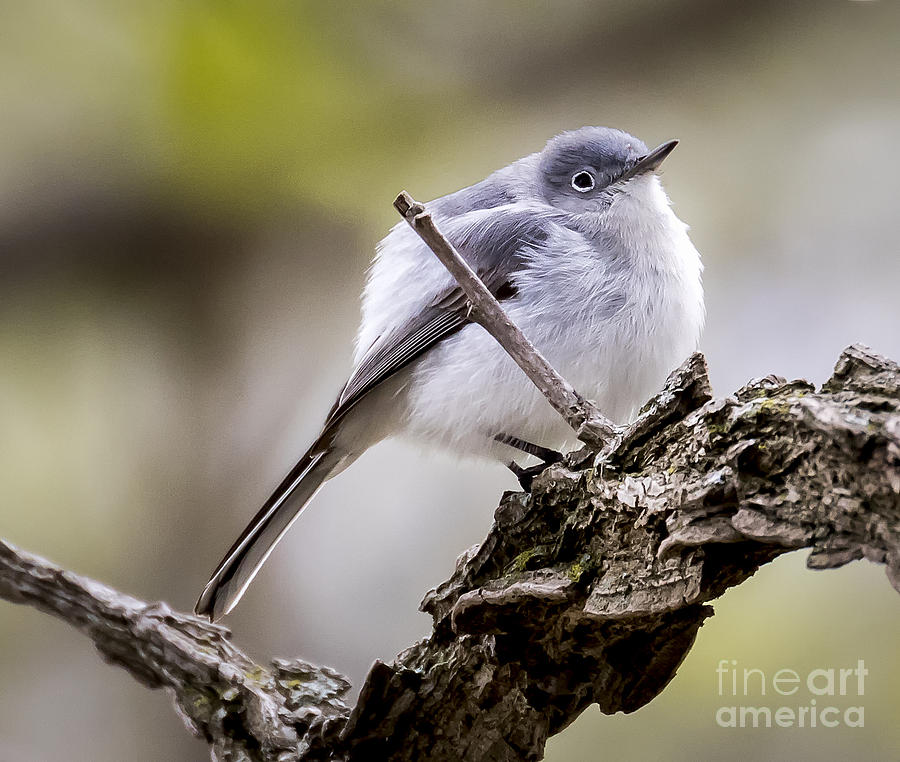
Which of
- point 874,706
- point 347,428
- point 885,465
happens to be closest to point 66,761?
point 347,428

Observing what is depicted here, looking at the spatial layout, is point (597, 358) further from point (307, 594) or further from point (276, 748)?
point (307, 594)

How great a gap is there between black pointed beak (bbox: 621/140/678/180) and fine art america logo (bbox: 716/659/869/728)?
101cm

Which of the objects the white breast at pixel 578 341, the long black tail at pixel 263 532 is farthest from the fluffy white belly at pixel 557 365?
the long black tail at pixel 263 532

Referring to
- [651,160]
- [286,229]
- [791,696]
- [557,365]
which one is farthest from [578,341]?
[286,229]

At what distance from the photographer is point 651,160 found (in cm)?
188

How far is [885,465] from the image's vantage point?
33.1 inches

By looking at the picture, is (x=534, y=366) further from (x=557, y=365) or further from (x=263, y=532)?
(x=263, y=532)

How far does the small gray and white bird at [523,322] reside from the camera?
1.68 m

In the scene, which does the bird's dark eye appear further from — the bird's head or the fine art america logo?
the fine art america logo

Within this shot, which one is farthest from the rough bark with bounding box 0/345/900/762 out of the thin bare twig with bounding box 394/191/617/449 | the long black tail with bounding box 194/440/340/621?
the long black tail with bounding box 194/440/340/621

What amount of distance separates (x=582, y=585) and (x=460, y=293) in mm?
784

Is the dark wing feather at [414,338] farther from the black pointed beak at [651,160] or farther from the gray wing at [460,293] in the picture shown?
the black pointed beak at [651,160]

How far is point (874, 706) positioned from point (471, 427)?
945 mm

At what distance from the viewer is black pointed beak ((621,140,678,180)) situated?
6.12 ft
